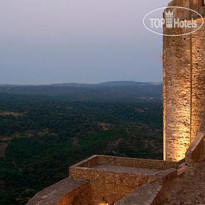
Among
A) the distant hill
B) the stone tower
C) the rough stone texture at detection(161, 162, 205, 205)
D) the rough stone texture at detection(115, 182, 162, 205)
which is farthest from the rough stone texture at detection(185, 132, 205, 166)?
the distant hill

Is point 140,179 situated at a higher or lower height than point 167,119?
lower

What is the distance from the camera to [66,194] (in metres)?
9.52

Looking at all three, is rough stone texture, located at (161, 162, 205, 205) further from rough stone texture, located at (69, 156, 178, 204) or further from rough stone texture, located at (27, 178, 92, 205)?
rough stone texture, located at (27, 178, 92, 205)

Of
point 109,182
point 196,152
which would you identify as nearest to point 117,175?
point 109,182

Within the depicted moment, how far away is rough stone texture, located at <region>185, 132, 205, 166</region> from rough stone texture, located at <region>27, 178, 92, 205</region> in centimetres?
332

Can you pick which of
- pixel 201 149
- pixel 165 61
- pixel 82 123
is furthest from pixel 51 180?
pixel 82 123

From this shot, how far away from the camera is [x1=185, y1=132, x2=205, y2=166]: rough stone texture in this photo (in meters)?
9.30

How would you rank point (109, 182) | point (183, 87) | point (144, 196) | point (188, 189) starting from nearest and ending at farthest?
point (144, 196) < point (188, 189) < point (109, 182) < point (183, 87)

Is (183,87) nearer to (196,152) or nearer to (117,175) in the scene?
(196,152)

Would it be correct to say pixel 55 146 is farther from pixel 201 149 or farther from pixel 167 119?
pixel 201 149

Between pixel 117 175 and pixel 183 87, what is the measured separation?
4.38 meters

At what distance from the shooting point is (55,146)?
28.0 metres

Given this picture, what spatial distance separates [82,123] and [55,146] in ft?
27.6

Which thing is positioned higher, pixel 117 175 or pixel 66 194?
pixel 117 175
